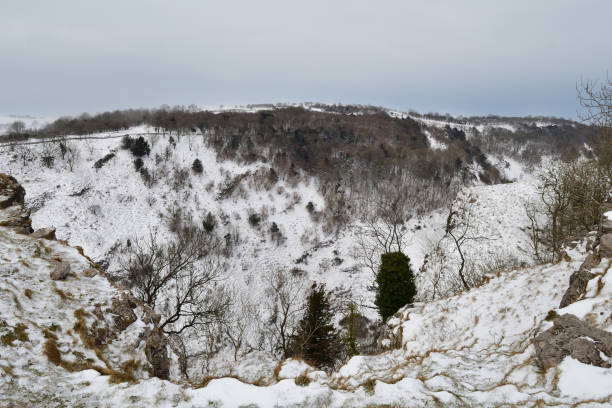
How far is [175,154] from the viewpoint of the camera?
71625mm

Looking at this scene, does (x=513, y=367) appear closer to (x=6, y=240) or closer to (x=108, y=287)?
(x=108, y=287)

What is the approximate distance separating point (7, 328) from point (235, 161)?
243 ft

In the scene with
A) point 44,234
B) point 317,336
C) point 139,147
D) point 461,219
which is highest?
point 139,147

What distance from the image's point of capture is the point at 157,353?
8.73m

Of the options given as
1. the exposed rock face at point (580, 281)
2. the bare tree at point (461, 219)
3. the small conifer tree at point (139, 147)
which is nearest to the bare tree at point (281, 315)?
the exposed rock face at point (580, 281)

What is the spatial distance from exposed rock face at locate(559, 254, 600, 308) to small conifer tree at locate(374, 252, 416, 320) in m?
10.2

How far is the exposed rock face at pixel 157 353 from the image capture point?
8285 millimetres

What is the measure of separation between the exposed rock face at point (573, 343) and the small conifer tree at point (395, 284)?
1183 cm

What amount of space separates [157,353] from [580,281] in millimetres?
11767

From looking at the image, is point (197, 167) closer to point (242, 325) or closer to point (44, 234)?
point (242, 325)

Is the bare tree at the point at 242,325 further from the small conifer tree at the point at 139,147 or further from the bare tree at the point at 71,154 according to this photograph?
the small conifer tree at the point at 139,147

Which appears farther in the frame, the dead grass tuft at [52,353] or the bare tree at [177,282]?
Result: the bare tree at [177,282]

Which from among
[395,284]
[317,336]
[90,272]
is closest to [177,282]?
[317,336]

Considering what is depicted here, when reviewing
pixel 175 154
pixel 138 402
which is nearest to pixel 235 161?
pixel 175 154
